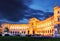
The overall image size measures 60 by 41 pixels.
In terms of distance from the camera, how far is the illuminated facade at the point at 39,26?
209 ft

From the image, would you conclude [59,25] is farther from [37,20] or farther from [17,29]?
[17,29]

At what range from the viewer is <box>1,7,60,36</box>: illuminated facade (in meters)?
63.6

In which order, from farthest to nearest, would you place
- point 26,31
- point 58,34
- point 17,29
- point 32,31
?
point 17,29 < point 26,31 < point 32,31 < point 58,34

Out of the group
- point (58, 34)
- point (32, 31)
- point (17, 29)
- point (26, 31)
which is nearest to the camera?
point (58, 34)

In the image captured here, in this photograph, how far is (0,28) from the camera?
11431 centimetres

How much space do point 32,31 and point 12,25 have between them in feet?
74.8

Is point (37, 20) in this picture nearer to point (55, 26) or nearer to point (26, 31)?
point (26, 31)

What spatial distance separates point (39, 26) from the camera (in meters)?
96.9

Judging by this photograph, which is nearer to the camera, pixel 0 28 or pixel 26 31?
pixel 26 31

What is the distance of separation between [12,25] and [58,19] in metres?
56.6

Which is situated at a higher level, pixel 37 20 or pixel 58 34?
pixel 37 20

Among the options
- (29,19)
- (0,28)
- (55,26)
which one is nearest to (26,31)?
(29,19)

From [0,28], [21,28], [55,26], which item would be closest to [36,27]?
[21,28]

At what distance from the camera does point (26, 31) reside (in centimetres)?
10394
